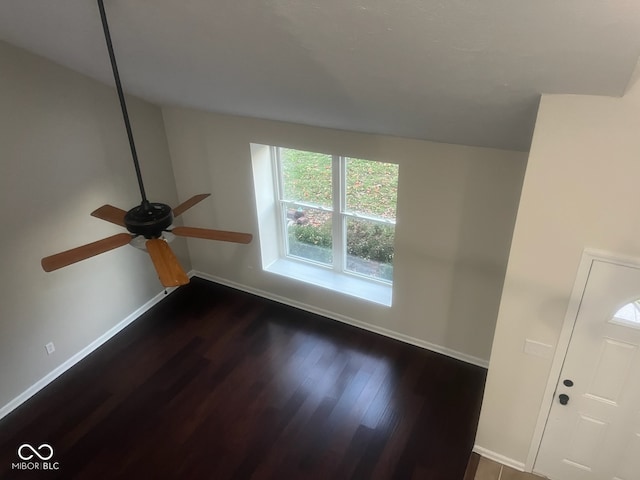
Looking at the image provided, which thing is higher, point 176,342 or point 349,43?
point 349,43

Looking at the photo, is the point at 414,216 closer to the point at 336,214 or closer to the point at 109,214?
the point at 336,214

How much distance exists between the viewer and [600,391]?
305 cm

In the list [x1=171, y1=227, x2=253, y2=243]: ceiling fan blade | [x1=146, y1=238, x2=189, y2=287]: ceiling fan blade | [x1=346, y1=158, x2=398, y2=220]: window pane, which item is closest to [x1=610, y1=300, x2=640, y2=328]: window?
[x1=346, y1=158, x2=398, y2=220]: window pane

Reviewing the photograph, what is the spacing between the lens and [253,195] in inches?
A: 198

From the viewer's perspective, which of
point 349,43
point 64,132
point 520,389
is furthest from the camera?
point 64,132

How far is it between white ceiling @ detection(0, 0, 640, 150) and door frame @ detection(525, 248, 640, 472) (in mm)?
883

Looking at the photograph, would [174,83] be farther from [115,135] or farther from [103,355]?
[103,355]

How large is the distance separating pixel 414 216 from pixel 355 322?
1.49m

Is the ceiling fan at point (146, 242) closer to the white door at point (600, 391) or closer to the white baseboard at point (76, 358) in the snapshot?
the white door at point (600, 391)

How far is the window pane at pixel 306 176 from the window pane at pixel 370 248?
0.41m

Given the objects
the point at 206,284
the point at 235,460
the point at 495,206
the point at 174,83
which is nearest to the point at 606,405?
Result: the point at 495,206

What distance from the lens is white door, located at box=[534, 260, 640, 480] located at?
9.00 ft

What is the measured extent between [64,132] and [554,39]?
391 centimetres

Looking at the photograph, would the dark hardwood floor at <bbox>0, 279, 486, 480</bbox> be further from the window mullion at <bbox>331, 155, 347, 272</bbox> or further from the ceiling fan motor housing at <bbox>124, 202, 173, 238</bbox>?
the ceiling fan motor housing at <bbox>124, 202, 173, 238</bbox>
